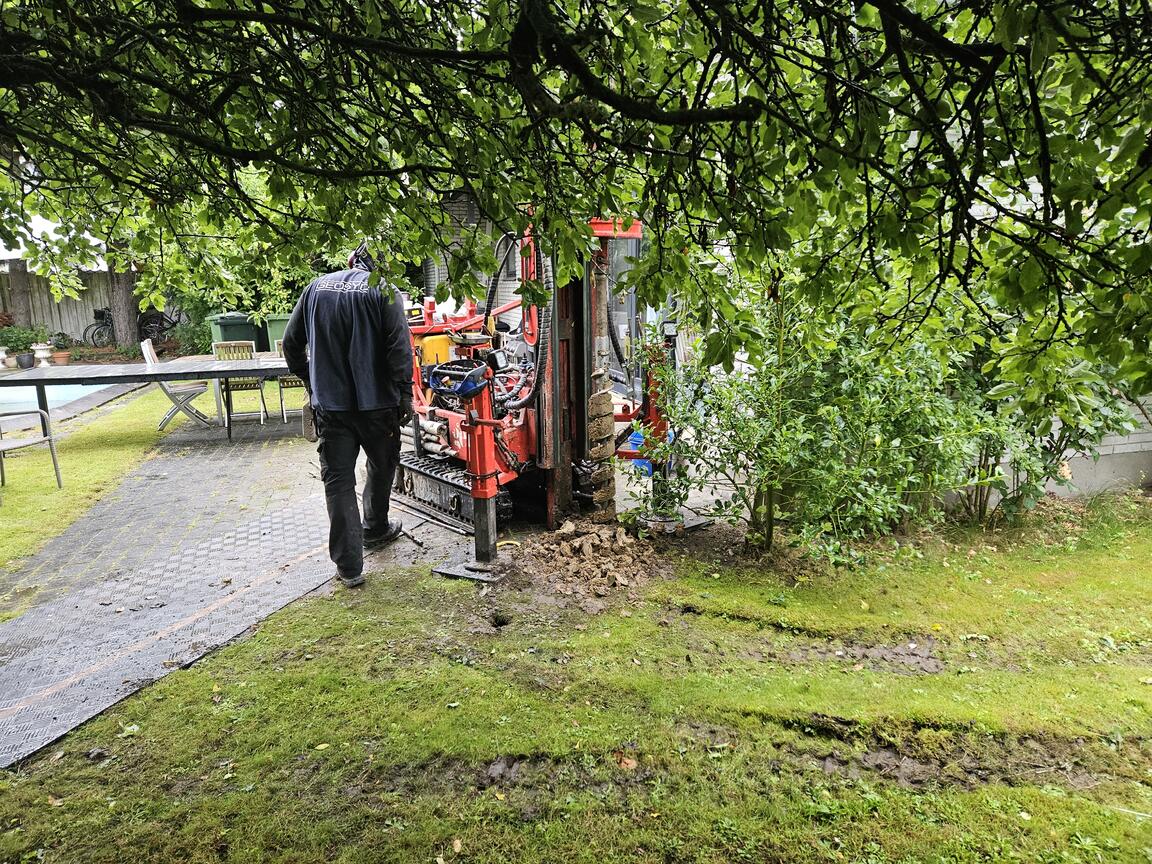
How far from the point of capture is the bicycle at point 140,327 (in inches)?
813

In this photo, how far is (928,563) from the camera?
Result: 514 centimetres

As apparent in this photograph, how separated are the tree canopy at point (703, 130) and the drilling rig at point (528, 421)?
6.43 ft

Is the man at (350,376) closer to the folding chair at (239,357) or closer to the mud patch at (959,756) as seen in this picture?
the mud patch at (959,756)

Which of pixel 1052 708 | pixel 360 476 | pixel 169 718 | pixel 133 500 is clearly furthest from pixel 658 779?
pixel 133 500

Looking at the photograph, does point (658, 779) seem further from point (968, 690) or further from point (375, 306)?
point (375, 306)

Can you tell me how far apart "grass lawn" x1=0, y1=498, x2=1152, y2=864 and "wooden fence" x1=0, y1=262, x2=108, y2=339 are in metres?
21.1

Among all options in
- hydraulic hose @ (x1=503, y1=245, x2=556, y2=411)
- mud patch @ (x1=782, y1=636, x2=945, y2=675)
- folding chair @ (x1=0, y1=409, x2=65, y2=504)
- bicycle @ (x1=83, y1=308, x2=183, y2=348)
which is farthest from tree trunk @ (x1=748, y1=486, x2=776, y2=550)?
bicycle @ (x1=83, y1=308, x2=183, y2=348)

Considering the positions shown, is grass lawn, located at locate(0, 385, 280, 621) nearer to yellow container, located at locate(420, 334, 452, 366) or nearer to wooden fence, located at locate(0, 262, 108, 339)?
yellow container, located at locate(420, 334, 452, 366)

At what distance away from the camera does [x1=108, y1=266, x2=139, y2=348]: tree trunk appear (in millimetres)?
19156

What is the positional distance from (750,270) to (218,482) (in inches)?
279

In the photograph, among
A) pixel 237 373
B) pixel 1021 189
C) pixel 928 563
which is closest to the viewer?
pixel 1021 189

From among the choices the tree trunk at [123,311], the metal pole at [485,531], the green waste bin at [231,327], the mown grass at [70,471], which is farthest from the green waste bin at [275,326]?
the metal pole at [485,531]

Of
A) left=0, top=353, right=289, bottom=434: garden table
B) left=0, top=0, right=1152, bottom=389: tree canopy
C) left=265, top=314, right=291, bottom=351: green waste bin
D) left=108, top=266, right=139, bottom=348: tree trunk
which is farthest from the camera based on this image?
left=108, top=266, right=139, bottom=348: tree trunk

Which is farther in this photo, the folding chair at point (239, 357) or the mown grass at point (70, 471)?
the folding chair at point (239, 357)
